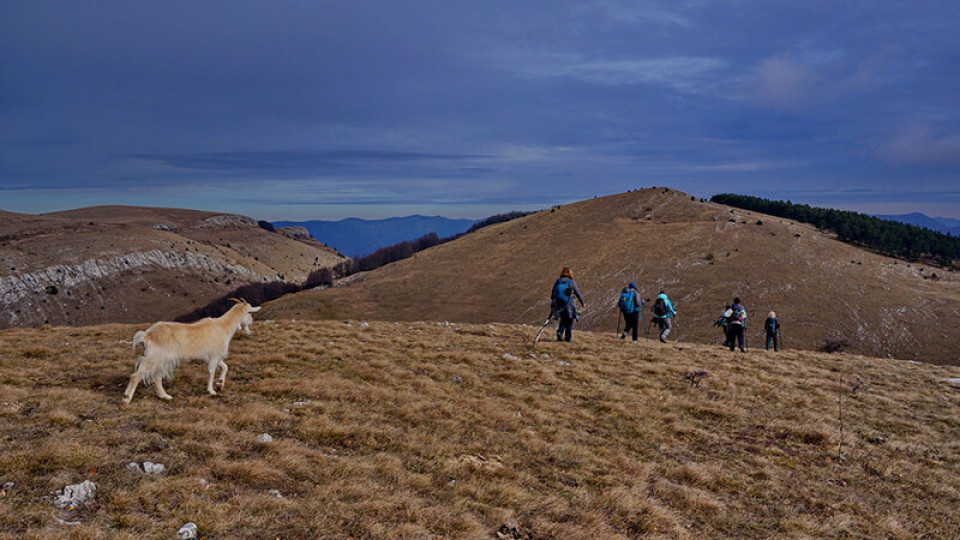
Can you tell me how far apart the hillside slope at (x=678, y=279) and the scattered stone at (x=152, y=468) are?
55.6 meters

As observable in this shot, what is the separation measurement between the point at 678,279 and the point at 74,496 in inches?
2939

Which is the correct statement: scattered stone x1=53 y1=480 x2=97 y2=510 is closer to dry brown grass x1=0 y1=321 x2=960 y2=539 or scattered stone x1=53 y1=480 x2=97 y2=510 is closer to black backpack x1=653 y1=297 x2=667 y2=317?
dry brown grass x1=0 y1=321 x2=960 y2=539

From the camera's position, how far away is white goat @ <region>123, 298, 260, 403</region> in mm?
8398

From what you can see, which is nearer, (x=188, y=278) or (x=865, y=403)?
(x=865, y=403)

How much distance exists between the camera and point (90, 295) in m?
136

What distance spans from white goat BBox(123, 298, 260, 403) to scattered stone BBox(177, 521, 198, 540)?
4.41 m

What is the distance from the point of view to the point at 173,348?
864 cm

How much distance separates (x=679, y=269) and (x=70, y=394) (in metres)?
76.8

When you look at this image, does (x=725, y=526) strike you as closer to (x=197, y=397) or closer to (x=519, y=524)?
(x=519, y=524)

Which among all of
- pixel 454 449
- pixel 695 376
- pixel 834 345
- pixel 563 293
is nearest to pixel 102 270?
pixel 563 293

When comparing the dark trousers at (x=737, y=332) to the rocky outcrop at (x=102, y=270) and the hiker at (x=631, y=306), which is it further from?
the rocky outcrop at (x=102, y=270)

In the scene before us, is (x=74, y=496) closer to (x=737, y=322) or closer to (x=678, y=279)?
(x=737, y=322)

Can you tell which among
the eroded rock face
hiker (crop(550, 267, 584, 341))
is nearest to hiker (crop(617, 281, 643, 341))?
hiker (crop(550, 267, 584, 341))

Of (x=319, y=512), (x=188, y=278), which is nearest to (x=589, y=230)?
(x=319, y=512)
